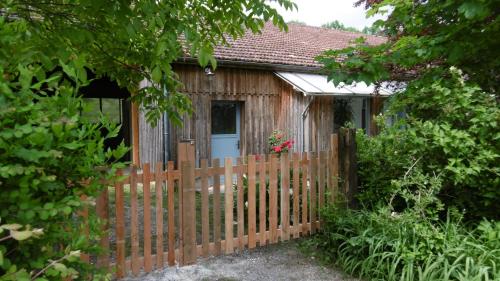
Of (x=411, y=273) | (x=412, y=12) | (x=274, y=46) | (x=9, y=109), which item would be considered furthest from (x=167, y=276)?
(x=274, y=46)

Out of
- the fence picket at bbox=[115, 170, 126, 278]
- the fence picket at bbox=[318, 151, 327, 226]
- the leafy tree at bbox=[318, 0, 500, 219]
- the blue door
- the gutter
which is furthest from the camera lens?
the blue door

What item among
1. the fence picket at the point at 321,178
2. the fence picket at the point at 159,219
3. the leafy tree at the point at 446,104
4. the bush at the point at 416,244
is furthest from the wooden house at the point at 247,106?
the bush at the point at 416,244

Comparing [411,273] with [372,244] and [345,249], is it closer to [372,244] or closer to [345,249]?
[372,244]

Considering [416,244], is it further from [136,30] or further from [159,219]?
[136,30]

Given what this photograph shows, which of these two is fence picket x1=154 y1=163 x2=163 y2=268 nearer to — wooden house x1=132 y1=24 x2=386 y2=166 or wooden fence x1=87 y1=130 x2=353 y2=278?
wooden fence x1=87 y1=130 x2=353 y2=278

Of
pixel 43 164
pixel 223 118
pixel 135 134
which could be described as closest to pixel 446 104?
pixel 43 164

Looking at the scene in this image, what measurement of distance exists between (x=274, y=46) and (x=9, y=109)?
39.5 feet

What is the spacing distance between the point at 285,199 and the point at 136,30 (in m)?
2.94

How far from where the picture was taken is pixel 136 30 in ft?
9.25

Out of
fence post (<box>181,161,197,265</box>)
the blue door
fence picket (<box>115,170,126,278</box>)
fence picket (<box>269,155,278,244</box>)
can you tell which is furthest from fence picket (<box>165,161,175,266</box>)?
the blue door

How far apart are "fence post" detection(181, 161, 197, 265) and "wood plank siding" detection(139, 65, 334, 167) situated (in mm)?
5481

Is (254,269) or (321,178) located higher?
(321,178)

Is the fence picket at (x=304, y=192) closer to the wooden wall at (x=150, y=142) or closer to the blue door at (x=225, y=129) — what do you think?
the wooden wall at (x=150, y=142)

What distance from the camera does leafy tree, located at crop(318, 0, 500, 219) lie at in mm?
4035
